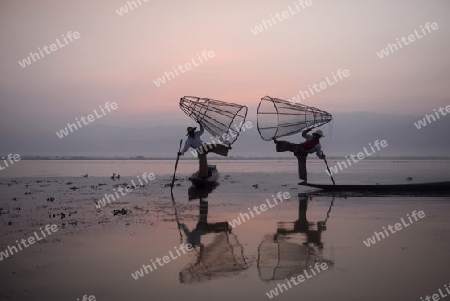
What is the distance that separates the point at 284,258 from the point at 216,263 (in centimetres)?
131

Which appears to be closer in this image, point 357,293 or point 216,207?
point 357,293

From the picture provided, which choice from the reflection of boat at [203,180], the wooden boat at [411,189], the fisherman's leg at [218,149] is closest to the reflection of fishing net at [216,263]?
the wooden boat at [411,189]

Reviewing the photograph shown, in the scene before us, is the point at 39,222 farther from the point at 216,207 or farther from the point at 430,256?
the point at 430,256

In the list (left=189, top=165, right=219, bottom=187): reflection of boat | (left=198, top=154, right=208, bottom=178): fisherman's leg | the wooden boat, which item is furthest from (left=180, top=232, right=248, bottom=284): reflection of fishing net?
(left=189, top=165, right=219, bottom=187): reflection of boat

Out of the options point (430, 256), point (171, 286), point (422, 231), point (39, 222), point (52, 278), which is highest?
point (39, 222)

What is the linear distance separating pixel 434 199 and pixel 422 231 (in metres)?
7.51

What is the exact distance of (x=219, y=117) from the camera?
21.9 meters

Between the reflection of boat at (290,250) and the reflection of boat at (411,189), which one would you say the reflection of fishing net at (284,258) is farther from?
the reflection of boat at (411,189)

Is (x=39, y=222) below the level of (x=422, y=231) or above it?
above

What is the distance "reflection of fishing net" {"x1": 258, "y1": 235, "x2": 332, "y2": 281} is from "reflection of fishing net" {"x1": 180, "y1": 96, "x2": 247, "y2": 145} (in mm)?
12978

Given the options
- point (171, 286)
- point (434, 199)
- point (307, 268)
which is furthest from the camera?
point (434, 199)

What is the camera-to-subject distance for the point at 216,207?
15.1 metres

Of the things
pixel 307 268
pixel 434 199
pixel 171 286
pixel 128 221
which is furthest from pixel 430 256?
pixel 434 199

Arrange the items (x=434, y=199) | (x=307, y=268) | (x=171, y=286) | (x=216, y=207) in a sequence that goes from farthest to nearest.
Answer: (x=434, y=199), (x=216, y=207), (x=307, y=268), (x=171, y=286)
